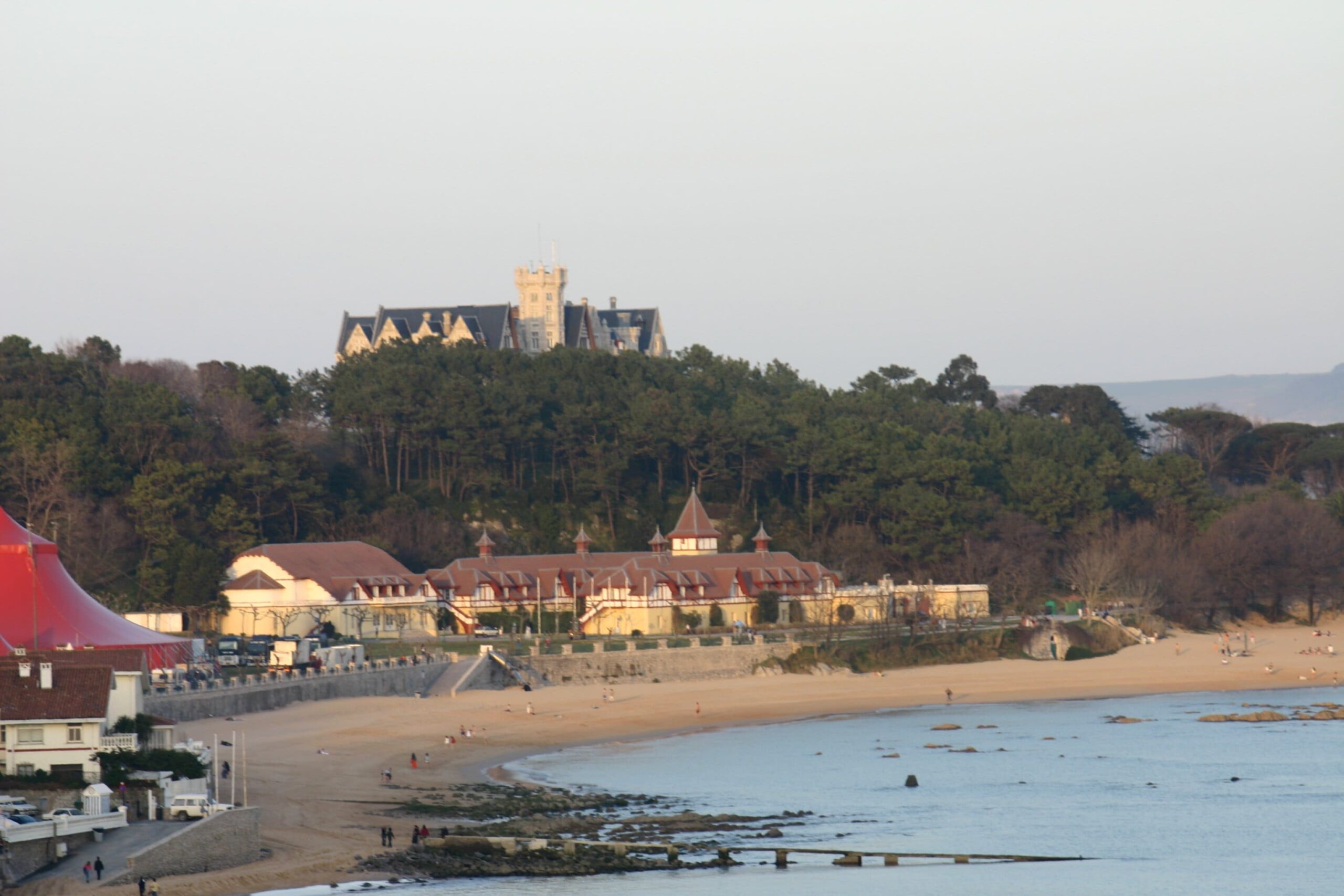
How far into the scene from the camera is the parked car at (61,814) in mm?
30141

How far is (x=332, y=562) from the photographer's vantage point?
242 ft

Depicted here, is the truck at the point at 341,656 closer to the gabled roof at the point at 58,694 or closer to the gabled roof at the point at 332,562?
the gabled roof at the point at 332,562

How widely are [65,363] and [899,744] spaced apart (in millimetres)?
48842

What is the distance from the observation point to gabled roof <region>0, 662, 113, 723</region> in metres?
33.0

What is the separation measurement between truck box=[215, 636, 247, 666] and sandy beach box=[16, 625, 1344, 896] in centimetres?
709

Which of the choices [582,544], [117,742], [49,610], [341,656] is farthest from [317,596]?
[117,742]

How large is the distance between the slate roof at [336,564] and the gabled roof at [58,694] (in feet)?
123

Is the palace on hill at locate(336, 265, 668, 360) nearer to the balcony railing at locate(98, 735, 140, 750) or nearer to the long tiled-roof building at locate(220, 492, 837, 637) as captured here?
the long tiled-roof building at locate(220, 492, 837, 637)

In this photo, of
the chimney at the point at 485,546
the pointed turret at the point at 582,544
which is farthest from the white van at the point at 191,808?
the pointed turret at the point at 582,544

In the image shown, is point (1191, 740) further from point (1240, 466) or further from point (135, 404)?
point (1240, 466)

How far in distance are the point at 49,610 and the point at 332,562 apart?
1052 inches

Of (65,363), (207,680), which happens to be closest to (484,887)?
(207,680)

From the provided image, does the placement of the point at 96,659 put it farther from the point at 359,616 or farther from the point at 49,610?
the point at 359,616

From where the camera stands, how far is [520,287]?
123 metres
